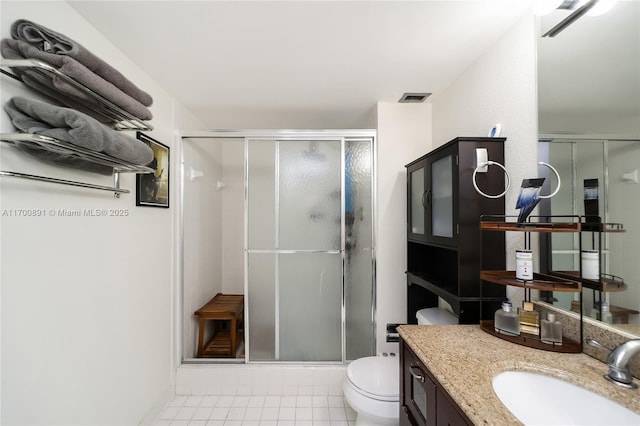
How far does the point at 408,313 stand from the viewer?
1.98m

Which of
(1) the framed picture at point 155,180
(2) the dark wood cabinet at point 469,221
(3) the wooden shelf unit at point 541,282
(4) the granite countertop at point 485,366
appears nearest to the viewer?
(4) the granite countertop at point 485,366

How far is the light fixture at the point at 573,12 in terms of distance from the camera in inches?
36.6

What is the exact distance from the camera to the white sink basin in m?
0.70

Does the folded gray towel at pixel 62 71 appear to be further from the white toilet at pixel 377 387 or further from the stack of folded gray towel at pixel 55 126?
the white toilet at pixel 377 387

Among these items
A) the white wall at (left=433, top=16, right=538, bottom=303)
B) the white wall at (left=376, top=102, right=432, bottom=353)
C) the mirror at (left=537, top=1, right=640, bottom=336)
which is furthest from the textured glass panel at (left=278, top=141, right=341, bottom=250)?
the mirror at (left=537, top=1, right=640, bottom=336)

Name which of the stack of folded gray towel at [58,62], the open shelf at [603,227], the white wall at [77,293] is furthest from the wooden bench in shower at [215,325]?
the open shelf at [603,227]

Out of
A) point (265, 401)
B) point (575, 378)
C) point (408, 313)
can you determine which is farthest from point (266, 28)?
point (265, 401)

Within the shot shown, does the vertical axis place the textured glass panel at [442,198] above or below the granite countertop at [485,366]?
above

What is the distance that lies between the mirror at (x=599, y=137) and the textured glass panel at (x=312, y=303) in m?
1.40

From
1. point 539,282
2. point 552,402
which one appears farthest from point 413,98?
point 552,402

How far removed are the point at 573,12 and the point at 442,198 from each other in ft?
2.84

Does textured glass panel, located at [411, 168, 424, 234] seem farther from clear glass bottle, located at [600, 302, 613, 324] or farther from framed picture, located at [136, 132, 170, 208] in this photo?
framed picture, located at [136, 132, 170, 208]

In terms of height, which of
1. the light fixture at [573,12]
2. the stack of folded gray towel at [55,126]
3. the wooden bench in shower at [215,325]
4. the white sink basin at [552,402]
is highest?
the light fixture at [573,12]

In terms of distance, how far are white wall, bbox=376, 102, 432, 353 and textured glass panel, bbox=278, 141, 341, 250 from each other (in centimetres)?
35
